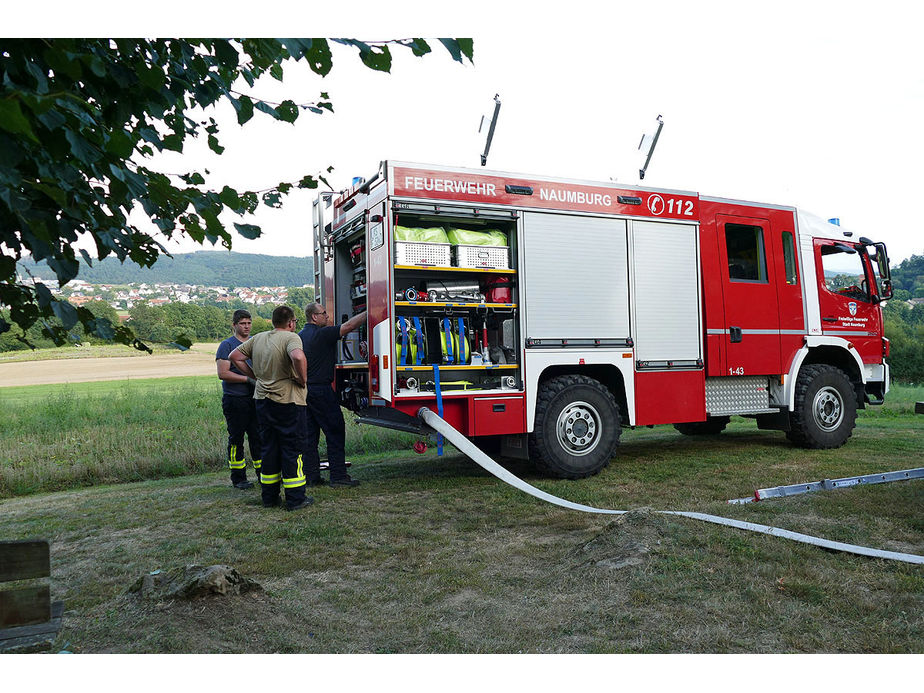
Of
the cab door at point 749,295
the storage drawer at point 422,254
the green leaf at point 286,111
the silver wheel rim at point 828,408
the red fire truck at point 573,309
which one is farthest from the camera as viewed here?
the silver wheel rim at point 828,408

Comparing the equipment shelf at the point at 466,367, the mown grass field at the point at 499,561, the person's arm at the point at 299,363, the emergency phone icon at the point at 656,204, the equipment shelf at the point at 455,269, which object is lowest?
the mown grass field at the point at 499,561

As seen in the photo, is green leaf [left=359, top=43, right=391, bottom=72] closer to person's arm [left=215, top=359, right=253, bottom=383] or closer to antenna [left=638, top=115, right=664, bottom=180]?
person's arm [left=215, top=359, right=253, bottom=383]

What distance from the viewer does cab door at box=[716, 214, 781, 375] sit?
27.0 feet

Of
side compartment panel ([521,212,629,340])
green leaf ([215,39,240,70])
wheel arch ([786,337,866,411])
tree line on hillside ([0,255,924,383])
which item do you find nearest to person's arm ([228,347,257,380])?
tree line on hillside ([0,255,924,383])

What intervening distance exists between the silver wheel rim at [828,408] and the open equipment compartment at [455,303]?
4.35 m

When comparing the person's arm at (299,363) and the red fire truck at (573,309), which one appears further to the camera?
the red fire truck at (573,309)

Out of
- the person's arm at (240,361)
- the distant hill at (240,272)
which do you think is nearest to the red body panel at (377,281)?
the person's arm at (240,361)

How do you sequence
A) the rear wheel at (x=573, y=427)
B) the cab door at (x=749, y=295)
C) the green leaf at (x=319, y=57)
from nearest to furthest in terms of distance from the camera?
the green leaf at (x=319, y=57), the rear wheel at (x=573, y=427), the cab door at (x=749, y=295)

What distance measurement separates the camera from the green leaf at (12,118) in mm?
1546

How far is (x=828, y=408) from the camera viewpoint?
902 cm

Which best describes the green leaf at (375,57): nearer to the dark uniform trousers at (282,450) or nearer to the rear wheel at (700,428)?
the dark uniform trousers at (282,450)

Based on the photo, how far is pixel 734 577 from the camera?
12.4ft

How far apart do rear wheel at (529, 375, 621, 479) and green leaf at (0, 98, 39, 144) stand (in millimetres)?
5944

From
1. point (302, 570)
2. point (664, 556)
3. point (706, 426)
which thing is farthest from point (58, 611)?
point (706, 426)
